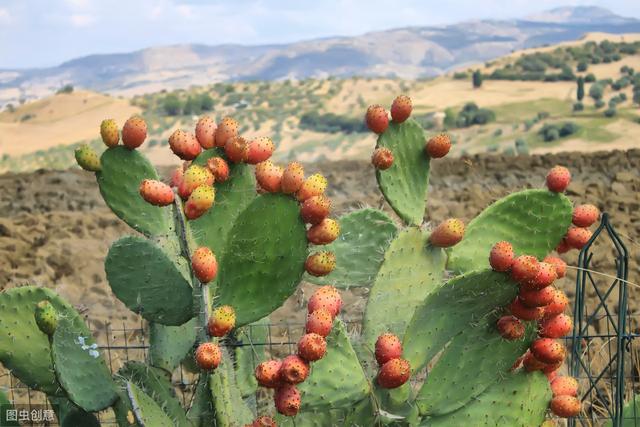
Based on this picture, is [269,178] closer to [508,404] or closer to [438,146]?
[438,146]

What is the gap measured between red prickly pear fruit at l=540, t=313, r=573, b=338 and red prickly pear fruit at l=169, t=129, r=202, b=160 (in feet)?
3.60

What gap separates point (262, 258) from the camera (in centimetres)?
252

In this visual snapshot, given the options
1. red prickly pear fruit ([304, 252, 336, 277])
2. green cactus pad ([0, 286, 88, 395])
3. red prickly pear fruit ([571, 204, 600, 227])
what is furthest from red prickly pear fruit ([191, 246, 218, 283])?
red prickly pear fruit ([571, 204, 600, 227])

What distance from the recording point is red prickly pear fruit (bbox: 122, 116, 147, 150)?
8.90 ft

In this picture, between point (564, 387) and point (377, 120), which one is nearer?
point (564, 387)

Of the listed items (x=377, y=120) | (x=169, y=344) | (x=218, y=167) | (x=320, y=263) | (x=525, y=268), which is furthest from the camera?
(x=169, y=344)

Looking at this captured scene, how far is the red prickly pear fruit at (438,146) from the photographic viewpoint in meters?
A: 2.97

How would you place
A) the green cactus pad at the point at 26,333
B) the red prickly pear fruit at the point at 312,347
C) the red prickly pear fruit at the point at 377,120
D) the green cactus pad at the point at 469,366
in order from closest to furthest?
the red prickly pear fruit at the point at 312,347 < the green cactus pad at the point at 469,366 < the green cactus pad at the point at 26,333 < the red prickly pear fruit at the point at 377,120

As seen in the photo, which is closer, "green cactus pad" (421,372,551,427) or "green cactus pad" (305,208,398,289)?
"green cactus pad" (421,372,551,427)

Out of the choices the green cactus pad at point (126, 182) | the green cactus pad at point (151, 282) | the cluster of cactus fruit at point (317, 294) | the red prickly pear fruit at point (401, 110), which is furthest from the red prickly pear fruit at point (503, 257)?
the green cactus pad at point (126, 182)

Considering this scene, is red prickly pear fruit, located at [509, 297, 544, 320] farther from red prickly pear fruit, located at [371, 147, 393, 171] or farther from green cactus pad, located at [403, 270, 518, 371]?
red prickly pear fruit, located at [371, 147, 393, 171]

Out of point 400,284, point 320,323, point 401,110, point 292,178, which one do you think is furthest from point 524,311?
point 401,110

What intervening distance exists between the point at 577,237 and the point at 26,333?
177cm

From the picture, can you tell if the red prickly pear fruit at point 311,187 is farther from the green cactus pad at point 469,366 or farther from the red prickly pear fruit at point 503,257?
the green cactus pad at point 469,366
